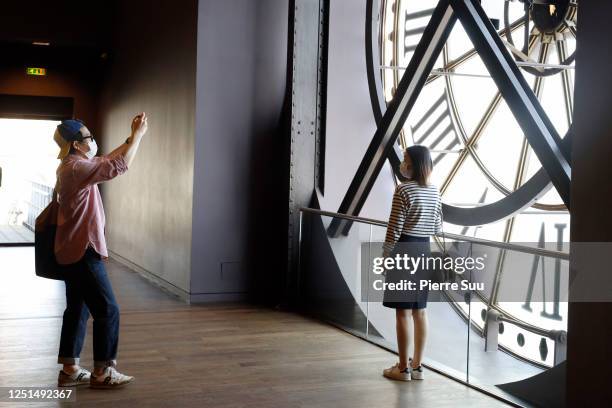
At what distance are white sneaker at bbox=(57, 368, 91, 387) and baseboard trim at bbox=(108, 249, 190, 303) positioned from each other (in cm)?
273

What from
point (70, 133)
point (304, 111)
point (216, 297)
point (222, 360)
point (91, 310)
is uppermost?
A: point (304, 111)

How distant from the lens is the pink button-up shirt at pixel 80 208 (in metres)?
4.03

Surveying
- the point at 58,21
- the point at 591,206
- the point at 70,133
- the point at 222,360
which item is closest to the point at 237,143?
the point at 222,360

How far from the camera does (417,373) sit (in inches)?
187

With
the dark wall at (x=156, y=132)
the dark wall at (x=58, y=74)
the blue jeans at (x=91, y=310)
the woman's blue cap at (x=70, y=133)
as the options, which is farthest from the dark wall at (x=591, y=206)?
the dark wall at (x=58, y=74)

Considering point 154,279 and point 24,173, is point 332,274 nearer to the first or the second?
point 154,279

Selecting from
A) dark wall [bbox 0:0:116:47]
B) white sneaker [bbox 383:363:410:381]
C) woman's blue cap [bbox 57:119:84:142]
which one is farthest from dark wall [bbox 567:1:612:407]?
dark wall [bbox 0:0:116:47]

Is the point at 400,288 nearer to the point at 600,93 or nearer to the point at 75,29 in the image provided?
the point at 600,93

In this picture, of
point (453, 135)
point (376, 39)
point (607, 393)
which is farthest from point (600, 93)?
point (376, 39)

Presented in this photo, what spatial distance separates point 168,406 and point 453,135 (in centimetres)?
351

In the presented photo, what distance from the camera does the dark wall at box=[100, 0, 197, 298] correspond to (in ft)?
24.1

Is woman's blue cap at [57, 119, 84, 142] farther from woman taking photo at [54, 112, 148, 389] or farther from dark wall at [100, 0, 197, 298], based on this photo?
dark wall at [100, 0, 197, 298]

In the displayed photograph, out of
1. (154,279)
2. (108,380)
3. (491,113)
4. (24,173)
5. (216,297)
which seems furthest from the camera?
(24,173)

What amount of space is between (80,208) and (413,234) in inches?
Result: 73.6
